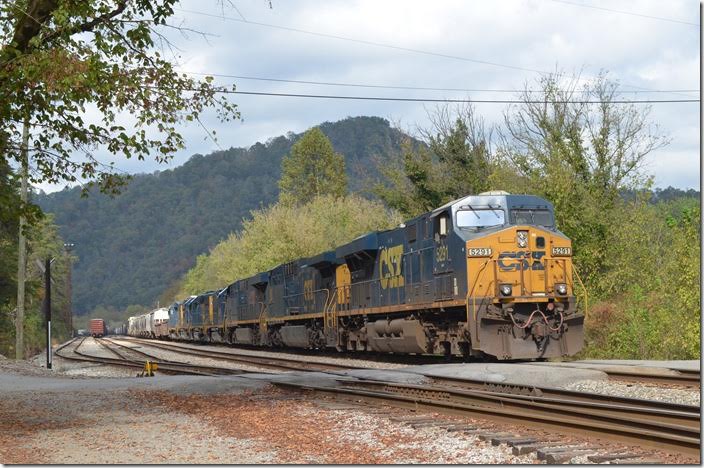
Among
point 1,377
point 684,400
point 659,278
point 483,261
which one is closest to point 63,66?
point 684,400

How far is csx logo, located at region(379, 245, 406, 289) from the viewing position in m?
23.0

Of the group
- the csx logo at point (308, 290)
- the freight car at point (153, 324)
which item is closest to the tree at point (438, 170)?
the csx logo at point (308, 290)

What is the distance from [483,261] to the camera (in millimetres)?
18875

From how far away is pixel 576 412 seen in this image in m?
9.69

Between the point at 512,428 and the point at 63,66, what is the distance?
22.6 ft

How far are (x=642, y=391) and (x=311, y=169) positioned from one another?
76.1 metres

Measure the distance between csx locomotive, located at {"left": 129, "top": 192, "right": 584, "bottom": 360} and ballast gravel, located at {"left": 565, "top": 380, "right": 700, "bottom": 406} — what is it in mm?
3744

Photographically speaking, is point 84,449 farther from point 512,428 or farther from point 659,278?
point 659,278

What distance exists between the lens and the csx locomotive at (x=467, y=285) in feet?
61.1

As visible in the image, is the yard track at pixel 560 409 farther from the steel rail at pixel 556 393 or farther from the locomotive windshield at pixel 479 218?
the locomotive windshield at pixel 479 218

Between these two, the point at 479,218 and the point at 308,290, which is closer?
the point at 479,218

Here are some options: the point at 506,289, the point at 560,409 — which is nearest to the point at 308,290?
the point at 506,289

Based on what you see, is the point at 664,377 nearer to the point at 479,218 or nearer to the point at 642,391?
the point at 642,391

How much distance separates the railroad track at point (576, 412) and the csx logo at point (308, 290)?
57.3 feet
